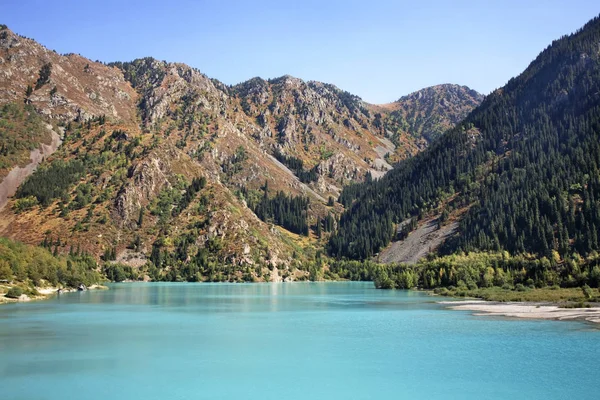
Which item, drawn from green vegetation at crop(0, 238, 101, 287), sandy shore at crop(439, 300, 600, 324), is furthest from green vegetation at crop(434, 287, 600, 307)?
green vegetation at crop(0, 238, 101, 287)

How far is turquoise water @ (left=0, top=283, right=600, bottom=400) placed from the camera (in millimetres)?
35625

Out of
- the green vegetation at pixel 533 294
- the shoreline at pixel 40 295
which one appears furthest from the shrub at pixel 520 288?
the shoreline at pixel 40 295

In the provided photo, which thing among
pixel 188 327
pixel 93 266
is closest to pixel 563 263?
pixel 188 327

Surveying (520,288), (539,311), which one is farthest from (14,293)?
(520,288)

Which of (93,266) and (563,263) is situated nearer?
(563,263)

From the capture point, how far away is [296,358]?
46656mm

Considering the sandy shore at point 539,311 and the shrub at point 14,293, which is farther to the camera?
the shrub at point 14,293

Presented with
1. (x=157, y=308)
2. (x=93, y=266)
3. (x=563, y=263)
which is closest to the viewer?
(x=157, y=308)

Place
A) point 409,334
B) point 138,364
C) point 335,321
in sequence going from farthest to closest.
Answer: point 335,321 < point 409,334 < point 138,364

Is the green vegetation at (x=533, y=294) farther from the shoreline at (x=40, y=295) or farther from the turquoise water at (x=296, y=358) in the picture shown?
the shoreline at (x=40, y=295)

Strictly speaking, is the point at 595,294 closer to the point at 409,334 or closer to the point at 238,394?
the point at 409,334

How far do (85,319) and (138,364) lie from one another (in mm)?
36238

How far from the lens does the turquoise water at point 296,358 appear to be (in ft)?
117

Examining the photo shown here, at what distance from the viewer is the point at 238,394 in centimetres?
3494
